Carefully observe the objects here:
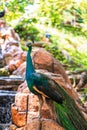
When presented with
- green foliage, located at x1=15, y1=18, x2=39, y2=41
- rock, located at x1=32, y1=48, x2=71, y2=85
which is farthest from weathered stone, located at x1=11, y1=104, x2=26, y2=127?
green foliage, located at x1=15, y1=18, x2=39, y2=41

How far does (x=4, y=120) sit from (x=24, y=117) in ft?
7.34

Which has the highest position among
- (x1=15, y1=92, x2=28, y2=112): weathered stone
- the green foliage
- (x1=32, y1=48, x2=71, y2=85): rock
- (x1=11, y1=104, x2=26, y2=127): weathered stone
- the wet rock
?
(x1=15, y1=92, x2=28, y2=112): weathered stone

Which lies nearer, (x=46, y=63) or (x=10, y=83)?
(x=46, y=63)

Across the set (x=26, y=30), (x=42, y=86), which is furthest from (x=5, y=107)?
(x=26, y=30)

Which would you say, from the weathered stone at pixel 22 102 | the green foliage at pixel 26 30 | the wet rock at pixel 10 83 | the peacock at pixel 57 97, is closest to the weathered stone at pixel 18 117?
the weathered stone at pixel 22 102

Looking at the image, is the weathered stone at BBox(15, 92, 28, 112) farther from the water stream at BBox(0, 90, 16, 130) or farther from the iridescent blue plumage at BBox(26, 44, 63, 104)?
the water stream at BBox(0, 90, 16, 130)

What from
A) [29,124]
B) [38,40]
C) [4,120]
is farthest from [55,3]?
[38,40]

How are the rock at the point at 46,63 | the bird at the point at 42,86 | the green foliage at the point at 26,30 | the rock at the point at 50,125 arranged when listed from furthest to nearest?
the green foliage at the point at 26,30 < the rock at the point at 46,63 < the rock at the point at 50,125 < the bird at the point at 42,86

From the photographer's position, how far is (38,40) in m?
18.5

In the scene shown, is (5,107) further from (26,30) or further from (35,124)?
(26,30)

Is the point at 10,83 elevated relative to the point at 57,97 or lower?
lower

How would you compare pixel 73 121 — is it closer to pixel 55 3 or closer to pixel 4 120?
pixel 4 120

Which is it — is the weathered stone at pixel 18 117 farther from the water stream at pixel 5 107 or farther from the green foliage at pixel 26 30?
the green foliage at pixel 26 30

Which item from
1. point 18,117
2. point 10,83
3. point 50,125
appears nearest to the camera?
point 50,125
